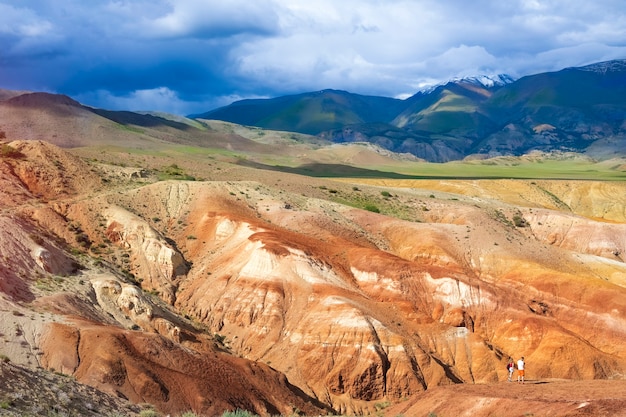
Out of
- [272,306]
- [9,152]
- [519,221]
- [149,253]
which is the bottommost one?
[272,306]

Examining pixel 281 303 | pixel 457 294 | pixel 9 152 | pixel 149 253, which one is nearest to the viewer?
pixel 281 303

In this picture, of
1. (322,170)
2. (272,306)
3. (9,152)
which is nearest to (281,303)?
(272,306)

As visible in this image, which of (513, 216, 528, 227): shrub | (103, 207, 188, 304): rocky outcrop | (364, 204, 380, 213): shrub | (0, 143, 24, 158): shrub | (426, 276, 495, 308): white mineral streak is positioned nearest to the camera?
(103, 207, 188, 304): rocky outcrop

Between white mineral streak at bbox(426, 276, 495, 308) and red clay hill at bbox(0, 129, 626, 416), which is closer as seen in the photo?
red clay hill at bbox(0, 129, 626, 416)

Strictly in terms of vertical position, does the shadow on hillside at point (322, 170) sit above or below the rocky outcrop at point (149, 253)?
above

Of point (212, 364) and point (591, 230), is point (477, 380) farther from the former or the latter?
point (591, 230)

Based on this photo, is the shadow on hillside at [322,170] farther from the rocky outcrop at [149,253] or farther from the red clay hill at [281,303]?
the rocky outcrop at [149,253]

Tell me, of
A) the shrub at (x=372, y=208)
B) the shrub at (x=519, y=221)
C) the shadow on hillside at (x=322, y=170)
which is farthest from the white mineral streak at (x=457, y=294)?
the shadow on hillside at (x=322, y=170)

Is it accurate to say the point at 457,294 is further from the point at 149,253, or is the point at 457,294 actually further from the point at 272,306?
the point at 149,253

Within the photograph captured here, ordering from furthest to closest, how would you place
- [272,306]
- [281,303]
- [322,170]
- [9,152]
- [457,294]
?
1. [322,170]
2. [9,152]
3. [457,294]
4. [281,303]
5. [272,306]

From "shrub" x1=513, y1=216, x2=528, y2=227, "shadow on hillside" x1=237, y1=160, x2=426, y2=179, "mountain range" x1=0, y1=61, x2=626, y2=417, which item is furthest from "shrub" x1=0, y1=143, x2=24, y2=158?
"shadow on hillside" x1=237, y1=160, x2=426, y2=179

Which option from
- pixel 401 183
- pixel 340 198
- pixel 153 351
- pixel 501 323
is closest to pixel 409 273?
pixel 501 323

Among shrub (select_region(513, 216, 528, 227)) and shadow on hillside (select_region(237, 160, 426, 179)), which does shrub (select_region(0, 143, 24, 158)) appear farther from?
shadow on hillside (select_region(237, 160, 426, 179))

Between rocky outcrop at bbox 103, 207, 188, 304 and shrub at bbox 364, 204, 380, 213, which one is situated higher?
shrub at bbox 364, 204, 380, 213
